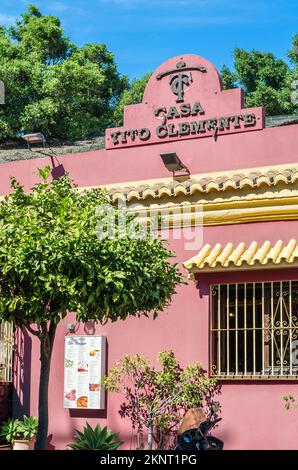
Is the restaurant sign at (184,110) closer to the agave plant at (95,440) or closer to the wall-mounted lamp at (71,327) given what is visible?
the wall-mounted lamp at (71,327)

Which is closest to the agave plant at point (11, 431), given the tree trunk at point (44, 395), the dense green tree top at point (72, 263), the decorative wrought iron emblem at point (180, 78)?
the tree trunk at point (44, 395)

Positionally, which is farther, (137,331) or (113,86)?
(113,86)

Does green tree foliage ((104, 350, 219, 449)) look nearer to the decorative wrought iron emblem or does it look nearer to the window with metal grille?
the window with metal grille

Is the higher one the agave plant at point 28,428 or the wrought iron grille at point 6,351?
the wrought iron grille at point 6,351

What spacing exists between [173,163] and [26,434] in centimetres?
509

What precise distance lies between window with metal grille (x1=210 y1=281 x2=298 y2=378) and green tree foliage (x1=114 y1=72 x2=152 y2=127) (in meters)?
14.7

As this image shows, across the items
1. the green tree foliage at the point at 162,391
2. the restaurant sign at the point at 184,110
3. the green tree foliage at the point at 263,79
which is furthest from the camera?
the green tree foliage at the point at 263,79

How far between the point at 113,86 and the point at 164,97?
1506 cm

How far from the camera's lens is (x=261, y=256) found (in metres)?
13.6

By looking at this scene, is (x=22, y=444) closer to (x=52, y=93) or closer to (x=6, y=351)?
(x=6, y=351)

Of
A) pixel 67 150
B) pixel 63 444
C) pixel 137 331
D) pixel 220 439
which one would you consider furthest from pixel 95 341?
pixel 67 150

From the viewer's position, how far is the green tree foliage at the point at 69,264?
35.9ft

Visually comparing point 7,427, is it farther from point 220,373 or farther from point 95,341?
point 220,373

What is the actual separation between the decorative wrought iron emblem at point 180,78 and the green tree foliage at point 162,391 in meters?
4.45
